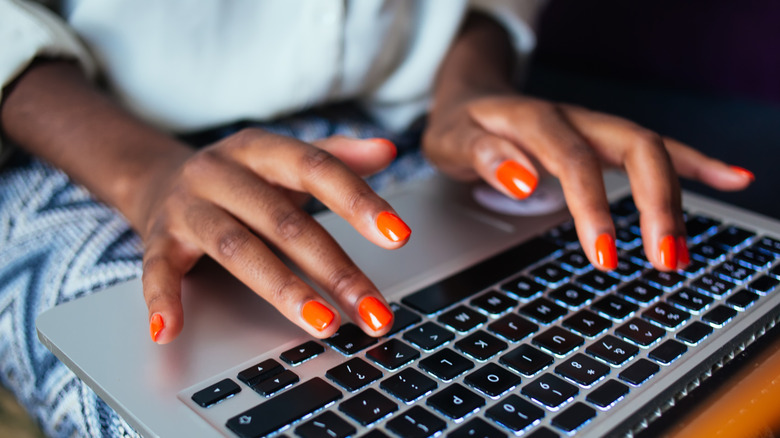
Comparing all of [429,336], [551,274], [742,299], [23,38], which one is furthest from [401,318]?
[23,38]

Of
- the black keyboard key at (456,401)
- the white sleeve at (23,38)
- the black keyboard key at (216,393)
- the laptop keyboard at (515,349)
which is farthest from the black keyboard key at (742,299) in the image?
the white sleeve at (23,38)

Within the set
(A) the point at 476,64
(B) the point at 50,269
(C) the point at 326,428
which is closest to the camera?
(C) the point at 326,428

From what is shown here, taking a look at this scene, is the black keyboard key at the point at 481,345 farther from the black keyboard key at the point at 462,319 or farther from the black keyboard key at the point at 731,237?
the black keyboard key at the point at 731,237

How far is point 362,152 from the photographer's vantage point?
49 cm

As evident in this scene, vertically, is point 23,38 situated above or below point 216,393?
above

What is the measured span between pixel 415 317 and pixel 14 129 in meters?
0.41

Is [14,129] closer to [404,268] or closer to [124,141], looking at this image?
[124,141]

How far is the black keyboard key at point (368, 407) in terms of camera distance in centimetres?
34

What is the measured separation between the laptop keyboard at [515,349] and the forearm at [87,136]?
0.24 meters

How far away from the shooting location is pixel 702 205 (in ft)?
1.98

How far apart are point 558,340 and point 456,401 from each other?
0.09 metres

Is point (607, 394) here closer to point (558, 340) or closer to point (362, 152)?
point (558, 340)

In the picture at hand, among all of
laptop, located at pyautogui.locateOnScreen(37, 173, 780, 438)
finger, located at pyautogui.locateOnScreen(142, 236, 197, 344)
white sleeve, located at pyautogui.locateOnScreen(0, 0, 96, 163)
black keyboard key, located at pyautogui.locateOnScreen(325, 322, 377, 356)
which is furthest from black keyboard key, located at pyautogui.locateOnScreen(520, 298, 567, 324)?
white sleeve, located at pyautogui.locateOnScreen(0, 0, 96, 163)

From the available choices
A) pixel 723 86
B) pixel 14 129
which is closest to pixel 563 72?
pixel 723 86
